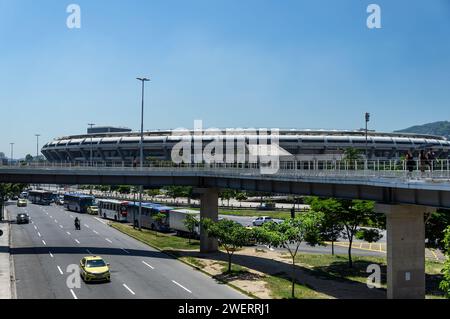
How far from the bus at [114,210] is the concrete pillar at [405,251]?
53387 millimetres

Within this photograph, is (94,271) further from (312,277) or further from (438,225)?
(438,225)

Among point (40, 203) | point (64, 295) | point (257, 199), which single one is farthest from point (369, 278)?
point (40, 203)

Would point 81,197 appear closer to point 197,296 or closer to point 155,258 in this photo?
point 155,258

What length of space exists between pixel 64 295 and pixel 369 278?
2363cm

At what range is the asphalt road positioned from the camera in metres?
29.5

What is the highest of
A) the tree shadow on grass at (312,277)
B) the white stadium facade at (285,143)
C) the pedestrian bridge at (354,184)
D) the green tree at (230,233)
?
the white stadium facade at (285,143)

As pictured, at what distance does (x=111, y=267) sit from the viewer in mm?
38125

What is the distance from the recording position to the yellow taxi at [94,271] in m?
32.0

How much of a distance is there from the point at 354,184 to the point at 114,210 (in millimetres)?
55504

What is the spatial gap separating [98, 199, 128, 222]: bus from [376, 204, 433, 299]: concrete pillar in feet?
175

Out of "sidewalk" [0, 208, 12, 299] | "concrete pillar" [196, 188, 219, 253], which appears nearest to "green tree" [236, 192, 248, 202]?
"sidewalk" [0, 208, 12, 299]

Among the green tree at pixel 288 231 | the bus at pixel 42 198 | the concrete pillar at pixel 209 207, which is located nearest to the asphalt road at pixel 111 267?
the green tree at pixel 288 231

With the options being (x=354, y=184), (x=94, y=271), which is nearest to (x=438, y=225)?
(x=354, y=184)

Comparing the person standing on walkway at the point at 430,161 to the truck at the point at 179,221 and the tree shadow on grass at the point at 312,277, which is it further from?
the truck at the point at 179,221
